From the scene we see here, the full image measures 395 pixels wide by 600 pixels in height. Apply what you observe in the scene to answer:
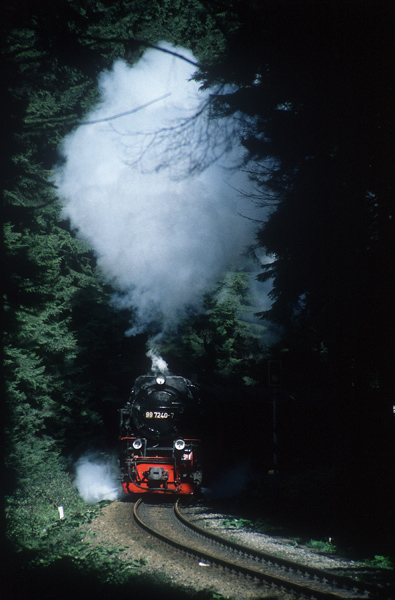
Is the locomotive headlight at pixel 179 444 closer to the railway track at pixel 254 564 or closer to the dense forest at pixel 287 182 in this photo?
the railway track at pixel 254 564

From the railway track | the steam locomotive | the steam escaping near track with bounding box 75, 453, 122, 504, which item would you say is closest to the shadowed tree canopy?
the steam locomotive

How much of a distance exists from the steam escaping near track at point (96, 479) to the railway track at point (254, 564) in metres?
3.38

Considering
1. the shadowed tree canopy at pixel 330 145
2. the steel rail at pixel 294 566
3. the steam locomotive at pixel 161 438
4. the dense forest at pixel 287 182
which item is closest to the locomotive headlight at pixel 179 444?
the steam locomotive at pixel 161 438

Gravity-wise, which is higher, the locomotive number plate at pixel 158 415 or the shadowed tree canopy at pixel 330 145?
the shadowed tree canopy at pixel 330 145

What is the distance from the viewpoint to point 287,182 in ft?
34.4

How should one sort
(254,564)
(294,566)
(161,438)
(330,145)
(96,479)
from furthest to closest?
(96,479), (161,438), (330,145), (254,564), (294,566)

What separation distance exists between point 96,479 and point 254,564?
880cm

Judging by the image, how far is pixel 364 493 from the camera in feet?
28.2

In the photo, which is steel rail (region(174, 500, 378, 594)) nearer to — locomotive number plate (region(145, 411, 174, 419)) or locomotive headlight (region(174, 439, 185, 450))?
locomotive headlight (region(174, 439, 185, 450))

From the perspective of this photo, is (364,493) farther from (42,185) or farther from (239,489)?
(42,185)

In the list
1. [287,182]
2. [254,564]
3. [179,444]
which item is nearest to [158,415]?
[179,444]

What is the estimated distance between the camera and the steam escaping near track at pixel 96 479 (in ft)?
40.1

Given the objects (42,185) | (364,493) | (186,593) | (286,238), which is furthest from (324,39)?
(186,593)

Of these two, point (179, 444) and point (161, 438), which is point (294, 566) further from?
point (161, 438)
